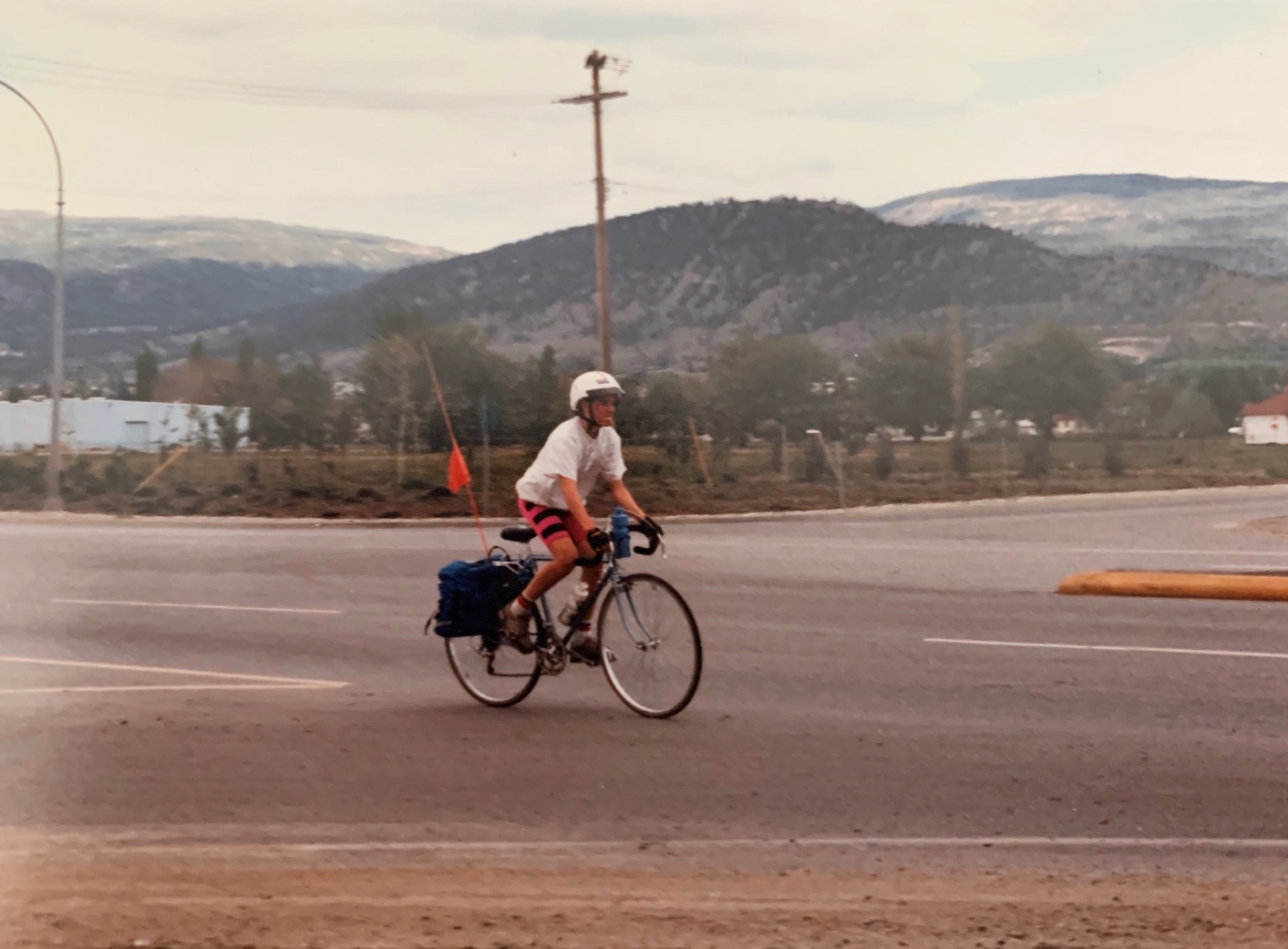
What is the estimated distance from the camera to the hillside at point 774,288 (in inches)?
986

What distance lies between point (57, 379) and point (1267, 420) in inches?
1626

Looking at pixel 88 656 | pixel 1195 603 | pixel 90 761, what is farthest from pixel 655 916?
pixel 1195 603

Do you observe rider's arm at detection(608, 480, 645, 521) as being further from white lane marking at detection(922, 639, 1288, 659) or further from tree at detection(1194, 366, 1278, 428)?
tree at detection(1194, 366, 1278, 428)

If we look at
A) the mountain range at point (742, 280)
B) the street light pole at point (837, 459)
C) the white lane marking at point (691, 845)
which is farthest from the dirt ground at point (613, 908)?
the street light pole at point (837, 459)

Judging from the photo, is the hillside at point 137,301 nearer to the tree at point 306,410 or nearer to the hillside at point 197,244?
the hillside at point 197,244

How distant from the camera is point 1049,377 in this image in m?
51.3

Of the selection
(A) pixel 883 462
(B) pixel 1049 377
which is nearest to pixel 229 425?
(A) pixel 883 462

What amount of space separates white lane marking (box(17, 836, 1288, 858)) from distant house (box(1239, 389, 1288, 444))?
5019 centimetres

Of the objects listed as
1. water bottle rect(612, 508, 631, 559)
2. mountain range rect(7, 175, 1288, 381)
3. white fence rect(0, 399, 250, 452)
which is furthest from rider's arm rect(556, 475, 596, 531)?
white fence rect(0, 399, 250, 452)

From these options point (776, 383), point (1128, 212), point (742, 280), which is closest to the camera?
point (1128, 212)

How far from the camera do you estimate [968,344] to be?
160 feet

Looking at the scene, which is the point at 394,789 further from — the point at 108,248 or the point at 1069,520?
the point at 1069,520

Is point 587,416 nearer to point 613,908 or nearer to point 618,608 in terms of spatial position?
point 618,608

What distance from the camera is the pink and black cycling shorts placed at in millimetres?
8617
